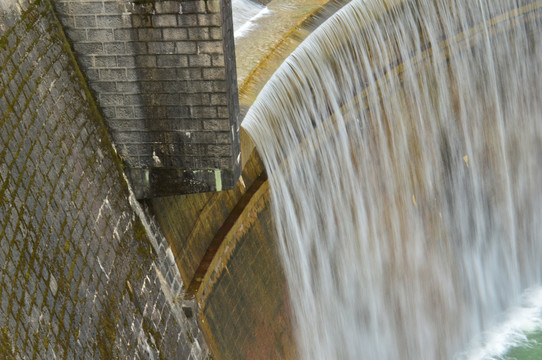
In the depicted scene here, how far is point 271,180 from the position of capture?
1038 cm

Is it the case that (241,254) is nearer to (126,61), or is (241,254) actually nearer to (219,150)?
(219,150)

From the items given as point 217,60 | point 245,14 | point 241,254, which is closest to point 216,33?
point 217,60

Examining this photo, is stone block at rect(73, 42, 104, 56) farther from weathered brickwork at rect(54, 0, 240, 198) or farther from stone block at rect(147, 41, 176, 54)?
stone block at rect(147, 41, 176, 54)

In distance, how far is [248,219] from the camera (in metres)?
10.3

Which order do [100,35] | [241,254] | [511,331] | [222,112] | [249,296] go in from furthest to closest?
1. [511,331]
2. [249,296]
3. [241,254]
4. [222,112]
5. [100,35]

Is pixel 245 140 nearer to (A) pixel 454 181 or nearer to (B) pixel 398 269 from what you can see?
(B) pixel 398 269

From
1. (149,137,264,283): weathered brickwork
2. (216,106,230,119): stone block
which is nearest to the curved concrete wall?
(149,137,264,283): weathered brickwork

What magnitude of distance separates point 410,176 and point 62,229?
804cm

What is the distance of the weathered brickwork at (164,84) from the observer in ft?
25.2

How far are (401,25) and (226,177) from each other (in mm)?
5933

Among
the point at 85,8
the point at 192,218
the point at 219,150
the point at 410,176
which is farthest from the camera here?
the point at 410,176

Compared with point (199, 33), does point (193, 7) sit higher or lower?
higher

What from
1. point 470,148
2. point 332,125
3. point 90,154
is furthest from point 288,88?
point 470,148

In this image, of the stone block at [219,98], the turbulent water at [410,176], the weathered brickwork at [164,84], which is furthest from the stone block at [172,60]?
the turbulent water at [410,176]
